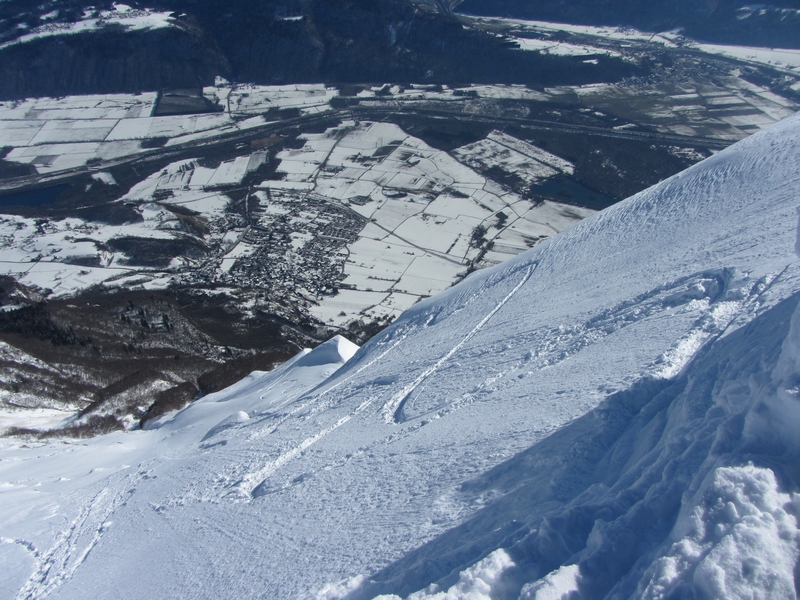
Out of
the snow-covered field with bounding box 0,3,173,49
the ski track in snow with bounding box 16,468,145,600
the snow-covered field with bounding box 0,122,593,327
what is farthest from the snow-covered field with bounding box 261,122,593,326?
the snow-covered field with bounding box 0,3,173,49

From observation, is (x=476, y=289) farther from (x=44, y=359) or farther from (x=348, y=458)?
(x=44, y=359)

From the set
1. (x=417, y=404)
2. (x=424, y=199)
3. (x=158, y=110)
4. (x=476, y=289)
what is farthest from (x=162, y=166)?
(x=417, y=404)

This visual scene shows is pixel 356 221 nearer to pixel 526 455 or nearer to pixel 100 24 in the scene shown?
pixel 526 455

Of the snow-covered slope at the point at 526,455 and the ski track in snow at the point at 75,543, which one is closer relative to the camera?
the snow-covered slope at the point at 526,455

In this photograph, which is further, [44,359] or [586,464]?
[44,359]

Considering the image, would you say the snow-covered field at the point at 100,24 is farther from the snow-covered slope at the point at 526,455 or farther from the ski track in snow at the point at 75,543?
the ski track in snow at the point at 75,543

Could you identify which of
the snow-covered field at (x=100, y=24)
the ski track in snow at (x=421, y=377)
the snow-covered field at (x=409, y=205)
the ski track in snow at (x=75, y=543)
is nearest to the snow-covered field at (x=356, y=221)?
the snow-covered field at (x=409, y=205)

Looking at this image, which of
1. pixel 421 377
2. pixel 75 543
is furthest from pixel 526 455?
pixel 75 543

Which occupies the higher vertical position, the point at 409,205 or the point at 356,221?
the point at 409,205
